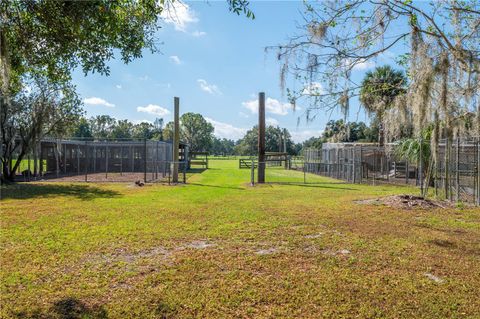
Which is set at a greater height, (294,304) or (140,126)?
(140,126)

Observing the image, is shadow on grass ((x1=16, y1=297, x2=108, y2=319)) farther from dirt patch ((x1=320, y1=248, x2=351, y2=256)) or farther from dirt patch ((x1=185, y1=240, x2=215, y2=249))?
dirt patch ((x1=320, y1=248, x2=351, y2=256))

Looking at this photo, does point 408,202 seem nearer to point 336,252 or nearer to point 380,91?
point 380,91

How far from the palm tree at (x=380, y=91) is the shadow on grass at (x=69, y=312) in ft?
16.9

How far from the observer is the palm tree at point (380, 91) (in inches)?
261

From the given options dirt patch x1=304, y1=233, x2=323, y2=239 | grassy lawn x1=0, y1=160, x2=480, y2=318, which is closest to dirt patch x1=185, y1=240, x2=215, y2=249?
grassy lawn x1=0, y1=160, x2=480, y2=318

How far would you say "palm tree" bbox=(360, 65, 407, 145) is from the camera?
6.63m

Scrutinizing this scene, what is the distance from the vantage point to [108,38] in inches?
170

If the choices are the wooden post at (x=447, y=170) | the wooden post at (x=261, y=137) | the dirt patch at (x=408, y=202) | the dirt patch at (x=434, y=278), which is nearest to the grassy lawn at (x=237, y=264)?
the dirt patch at (x=434, y=278)

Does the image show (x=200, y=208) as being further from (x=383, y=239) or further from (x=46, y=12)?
(x=46, y=12)

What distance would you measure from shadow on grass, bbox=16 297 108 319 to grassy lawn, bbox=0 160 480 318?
0.7 inches

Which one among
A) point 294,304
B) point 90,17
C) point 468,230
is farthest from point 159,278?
point 468,230

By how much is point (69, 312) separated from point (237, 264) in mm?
2082

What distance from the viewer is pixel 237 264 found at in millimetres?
4703

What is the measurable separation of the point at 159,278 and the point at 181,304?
79 centimetres
